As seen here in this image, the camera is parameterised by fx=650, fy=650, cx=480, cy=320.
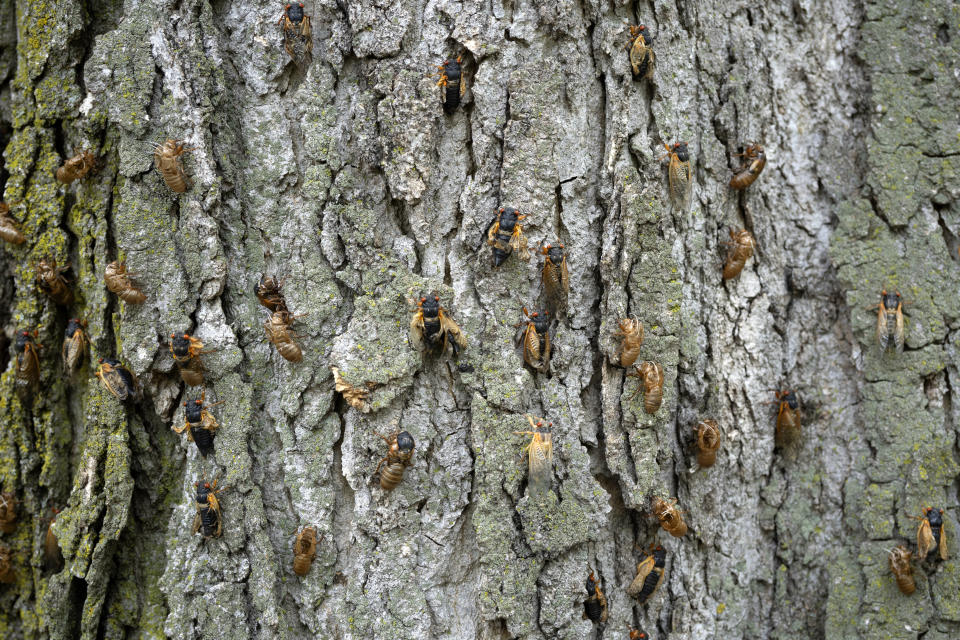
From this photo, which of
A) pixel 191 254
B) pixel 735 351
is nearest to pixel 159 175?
pixel 191 254

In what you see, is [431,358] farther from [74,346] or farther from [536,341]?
[74,346]

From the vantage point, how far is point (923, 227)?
152 inches

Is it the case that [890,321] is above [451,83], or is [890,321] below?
below

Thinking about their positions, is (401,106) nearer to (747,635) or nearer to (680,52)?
(680,52)

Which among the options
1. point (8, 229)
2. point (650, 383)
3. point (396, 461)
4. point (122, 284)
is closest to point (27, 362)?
point (8, 229)

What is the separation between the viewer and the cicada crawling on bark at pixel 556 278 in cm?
322

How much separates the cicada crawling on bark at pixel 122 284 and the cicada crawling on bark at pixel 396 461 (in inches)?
58.7

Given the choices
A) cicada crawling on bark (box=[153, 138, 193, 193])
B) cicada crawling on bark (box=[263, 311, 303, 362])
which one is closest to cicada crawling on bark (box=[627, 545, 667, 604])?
cicada crawling on bark (box=[263, 311, 303, 362])

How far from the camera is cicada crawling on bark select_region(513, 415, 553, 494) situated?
10.3ft

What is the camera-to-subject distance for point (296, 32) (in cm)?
324

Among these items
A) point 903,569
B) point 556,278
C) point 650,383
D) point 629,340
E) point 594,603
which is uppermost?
point 556,278

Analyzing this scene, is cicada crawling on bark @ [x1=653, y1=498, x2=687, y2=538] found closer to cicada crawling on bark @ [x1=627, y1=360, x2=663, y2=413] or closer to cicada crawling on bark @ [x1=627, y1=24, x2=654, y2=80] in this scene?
cicada crawling on bark @ [x1=627, y1=360, x2=663, y2=413]

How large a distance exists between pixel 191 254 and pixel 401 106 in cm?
129

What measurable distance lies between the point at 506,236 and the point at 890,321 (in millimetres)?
2363
